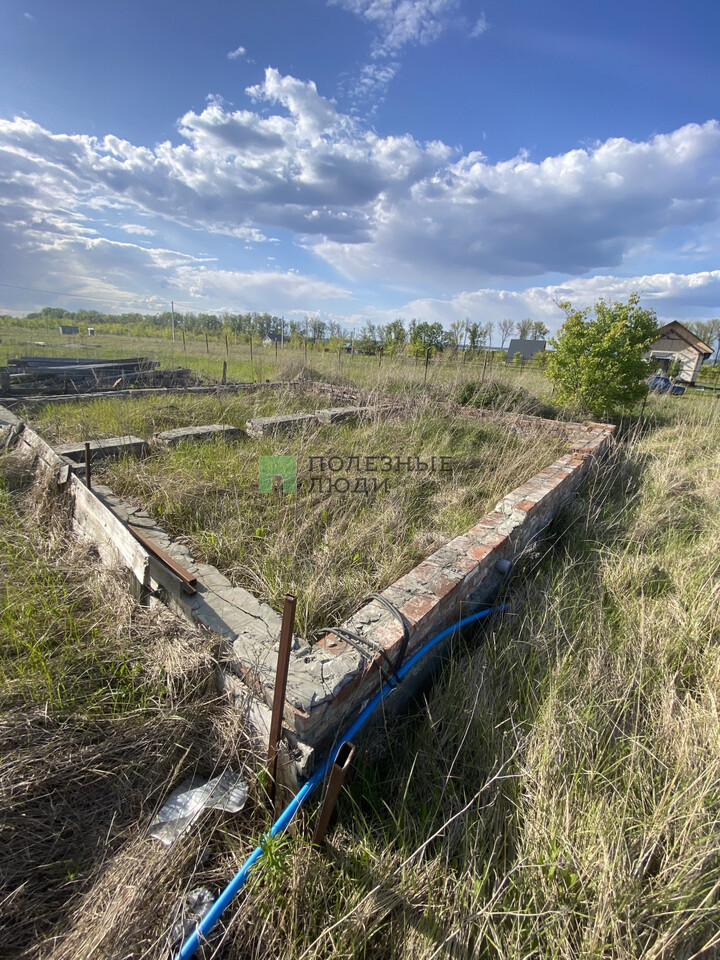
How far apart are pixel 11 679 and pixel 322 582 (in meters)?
1.48

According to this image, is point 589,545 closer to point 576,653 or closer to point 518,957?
point 576,653

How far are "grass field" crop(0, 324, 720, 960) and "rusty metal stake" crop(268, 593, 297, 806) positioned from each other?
0.15 meters

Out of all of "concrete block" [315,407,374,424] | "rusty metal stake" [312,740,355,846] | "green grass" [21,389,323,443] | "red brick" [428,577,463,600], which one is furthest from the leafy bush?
"rusty metal stake" [312,740,355,846]

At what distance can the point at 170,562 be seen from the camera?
225 cm

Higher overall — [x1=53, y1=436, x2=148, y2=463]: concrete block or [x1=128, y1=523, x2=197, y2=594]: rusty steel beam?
[x1=53, y1=436, x2=148, y2=463]: concrete block

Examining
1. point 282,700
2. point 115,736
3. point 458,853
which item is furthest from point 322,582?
point 458,853

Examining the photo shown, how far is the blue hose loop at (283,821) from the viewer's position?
119 centimetres

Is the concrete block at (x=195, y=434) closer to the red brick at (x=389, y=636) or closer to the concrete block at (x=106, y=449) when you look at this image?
the concrete block at (x=106, y=449)

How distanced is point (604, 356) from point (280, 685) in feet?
29.9

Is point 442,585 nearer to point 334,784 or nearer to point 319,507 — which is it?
point 334,784

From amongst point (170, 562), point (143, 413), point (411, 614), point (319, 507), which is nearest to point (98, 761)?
point (170, 562)

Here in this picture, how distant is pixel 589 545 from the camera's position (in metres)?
3.61

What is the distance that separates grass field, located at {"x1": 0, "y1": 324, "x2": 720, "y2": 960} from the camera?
1259 mm

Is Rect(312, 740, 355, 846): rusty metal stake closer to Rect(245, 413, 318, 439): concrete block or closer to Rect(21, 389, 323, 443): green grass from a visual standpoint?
Rect(245, 413, 318, 439): concrete block
